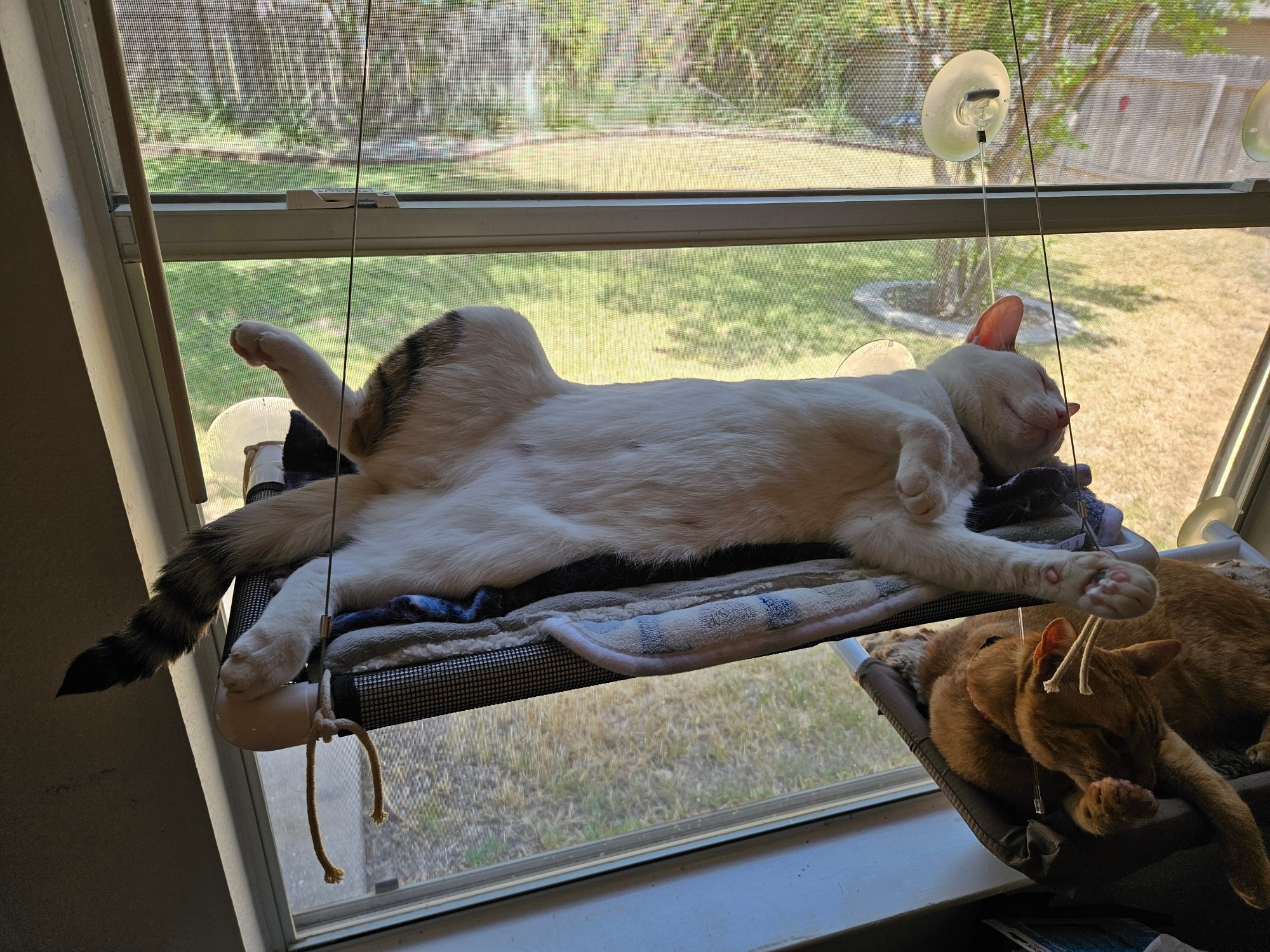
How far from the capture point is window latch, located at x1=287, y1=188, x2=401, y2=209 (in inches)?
44.7

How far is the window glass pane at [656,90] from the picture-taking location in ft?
3.57

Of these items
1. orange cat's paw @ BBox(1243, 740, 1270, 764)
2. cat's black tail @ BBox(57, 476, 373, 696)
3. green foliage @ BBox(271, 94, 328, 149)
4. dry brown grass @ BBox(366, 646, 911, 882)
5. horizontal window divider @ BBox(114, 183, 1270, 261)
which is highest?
green foliage @ BBox(271, 94, 328, 149)

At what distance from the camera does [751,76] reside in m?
1.27

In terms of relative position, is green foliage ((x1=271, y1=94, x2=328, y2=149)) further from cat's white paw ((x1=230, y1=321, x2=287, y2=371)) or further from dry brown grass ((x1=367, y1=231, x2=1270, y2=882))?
dry brown grass ((x1=367, y1=231, x2=1270, y2=882))

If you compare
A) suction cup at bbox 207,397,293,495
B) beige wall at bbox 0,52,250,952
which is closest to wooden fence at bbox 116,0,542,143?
beige wall at bbox 0,52,250,952

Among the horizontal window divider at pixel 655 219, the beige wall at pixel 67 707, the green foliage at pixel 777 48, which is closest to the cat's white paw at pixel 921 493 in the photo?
the horizontal window divider at pixel 655 219

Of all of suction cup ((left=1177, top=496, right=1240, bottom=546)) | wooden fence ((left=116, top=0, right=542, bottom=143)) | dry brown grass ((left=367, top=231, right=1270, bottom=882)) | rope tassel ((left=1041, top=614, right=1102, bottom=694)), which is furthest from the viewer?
suction cup ((left=1177, top=496, right=1240, bottom=546))

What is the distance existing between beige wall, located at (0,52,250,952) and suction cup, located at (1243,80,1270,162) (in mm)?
1983

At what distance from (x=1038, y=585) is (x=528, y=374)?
702mm

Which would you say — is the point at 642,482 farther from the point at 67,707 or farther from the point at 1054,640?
the point at 67,707

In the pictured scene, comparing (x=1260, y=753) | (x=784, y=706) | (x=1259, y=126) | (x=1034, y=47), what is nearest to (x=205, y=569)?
(x=784, y=706)

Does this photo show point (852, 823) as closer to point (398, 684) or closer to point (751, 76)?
point (398, 684)

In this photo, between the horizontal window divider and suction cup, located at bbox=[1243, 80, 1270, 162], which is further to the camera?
suction cup, located at bbox=[1243, 80, 1270, 162]

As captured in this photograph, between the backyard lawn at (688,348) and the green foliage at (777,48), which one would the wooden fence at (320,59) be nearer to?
the backyard lawn at (688,348)
